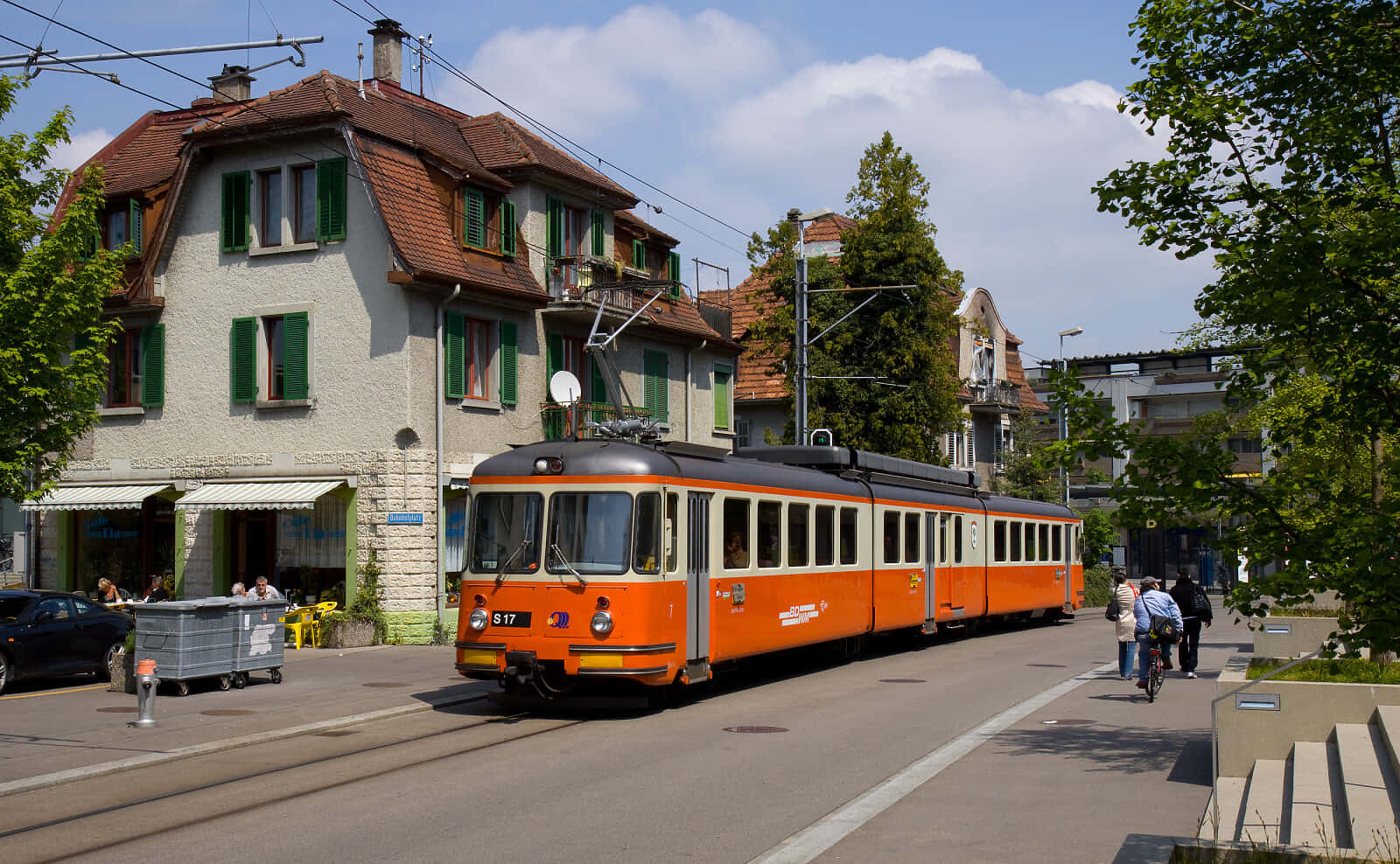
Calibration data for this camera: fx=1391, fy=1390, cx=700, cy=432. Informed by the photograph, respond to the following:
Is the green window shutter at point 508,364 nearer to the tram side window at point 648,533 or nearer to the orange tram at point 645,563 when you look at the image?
the orange tram at point 645,563

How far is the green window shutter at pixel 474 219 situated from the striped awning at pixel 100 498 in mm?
7790

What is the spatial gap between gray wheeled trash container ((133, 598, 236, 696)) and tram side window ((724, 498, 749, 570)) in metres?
6.80

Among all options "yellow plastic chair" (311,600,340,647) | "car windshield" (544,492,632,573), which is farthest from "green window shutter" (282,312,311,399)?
"car windshield" (544,492,632,573)

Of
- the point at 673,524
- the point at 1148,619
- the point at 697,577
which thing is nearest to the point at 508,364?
the point at 697,577

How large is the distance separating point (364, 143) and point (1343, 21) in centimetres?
1930

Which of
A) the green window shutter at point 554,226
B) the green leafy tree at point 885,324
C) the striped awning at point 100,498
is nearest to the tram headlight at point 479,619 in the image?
the striped awning at point 100,498

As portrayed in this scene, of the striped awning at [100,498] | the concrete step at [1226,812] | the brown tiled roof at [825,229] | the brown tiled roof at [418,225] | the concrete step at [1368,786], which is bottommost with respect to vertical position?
the concrete step at [1226,812]

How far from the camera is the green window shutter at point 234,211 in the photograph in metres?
26.9

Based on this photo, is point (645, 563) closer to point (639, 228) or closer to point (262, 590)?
point (262, 590)

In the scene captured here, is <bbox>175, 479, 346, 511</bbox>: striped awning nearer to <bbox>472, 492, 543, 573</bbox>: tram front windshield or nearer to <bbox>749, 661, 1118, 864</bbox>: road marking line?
<bbox>472, 492, 543, 573</bbox>: tram front windshield

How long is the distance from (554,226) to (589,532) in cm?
1554

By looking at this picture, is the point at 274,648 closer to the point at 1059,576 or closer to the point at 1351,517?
the point at 1351,517

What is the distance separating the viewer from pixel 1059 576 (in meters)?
34.2

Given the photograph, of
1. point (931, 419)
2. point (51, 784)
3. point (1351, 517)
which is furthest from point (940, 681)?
point (931, 419)
